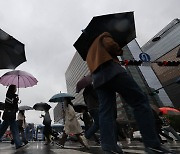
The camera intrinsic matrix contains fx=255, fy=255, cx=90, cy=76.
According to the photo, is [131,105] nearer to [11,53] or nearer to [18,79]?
[11,53]

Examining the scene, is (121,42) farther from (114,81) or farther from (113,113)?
(113,113)

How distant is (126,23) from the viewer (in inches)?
137

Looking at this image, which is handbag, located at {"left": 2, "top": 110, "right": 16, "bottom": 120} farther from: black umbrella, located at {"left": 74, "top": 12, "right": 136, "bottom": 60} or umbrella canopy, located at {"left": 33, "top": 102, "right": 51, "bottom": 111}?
umbrella canopy, located at {"left": 33, "top": 102, "right": 51, "bottom": 111}

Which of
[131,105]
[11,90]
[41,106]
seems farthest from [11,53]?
[41,106]

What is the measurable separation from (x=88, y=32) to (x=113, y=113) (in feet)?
3.87

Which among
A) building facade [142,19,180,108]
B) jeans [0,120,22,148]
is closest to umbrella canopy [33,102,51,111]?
jeans [0,120,22,148]

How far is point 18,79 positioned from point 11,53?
3.01 meters

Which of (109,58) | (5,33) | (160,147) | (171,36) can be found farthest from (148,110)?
(171,36)

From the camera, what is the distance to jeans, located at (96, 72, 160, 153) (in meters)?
2.71

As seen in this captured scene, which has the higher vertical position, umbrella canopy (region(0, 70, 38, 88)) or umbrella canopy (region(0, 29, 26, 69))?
umbrella canopy (region(0, 70, 38, 88))

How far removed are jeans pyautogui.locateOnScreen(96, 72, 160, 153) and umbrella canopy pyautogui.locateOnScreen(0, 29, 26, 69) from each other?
3.67m

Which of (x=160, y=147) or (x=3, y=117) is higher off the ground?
(x=3, y=117)

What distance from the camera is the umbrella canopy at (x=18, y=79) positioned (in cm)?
883

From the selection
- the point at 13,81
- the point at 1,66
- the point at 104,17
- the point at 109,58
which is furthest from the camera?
the point at 13,81
